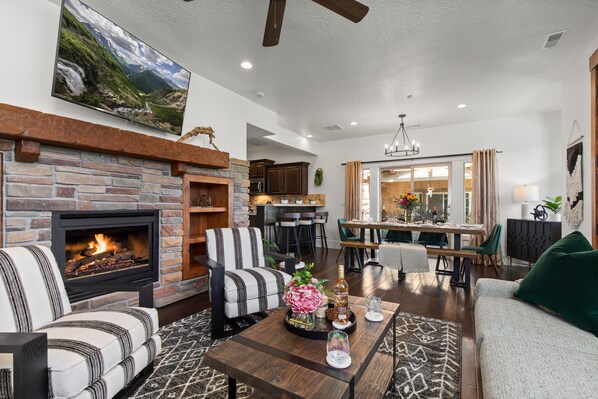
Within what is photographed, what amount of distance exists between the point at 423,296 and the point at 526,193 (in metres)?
3.09

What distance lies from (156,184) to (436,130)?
5527mm

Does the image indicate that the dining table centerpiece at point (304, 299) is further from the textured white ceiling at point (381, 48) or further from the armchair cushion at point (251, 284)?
the textured white ceiling at point (381, 48)

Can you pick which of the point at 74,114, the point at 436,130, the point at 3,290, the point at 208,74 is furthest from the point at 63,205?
the point at 436,130

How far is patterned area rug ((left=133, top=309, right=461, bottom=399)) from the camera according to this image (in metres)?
1.56

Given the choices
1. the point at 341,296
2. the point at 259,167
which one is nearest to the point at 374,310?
the point at 341,296

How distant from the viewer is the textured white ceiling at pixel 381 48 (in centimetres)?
227

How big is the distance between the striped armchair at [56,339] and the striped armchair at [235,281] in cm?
56

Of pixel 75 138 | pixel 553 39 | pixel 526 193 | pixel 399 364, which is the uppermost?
pixel 553 39

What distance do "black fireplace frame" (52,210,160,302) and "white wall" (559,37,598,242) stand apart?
4.33m

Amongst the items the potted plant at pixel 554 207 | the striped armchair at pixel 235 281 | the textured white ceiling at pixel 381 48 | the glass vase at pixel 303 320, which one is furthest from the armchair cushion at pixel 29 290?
the potted plant at pixel 554 207

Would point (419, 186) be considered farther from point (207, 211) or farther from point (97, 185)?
point (97, 185)

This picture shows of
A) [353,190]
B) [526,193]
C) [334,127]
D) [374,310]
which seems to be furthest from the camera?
[353,190]

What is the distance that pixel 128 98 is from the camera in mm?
2543

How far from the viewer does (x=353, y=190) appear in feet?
21.5
